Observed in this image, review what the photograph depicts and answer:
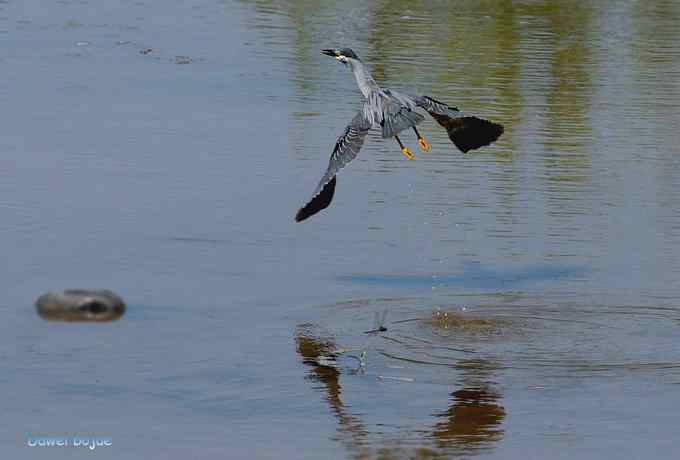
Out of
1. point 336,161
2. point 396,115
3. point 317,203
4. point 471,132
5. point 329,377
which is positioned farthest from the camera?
point 471,132

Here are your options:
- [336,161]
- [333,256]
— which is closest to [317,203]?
[336,161]

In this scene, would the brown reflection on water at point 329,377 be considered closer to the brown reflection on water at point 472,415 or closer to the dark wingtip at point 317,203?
the brown reflection on water at point 472,415

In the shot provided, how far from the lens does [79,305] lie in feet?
31.1

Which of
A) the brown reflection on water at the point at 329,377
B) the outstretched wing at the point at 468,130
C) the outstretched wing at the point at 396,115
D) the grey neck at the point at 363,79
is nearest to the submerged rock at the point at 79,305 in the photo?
the brown reflection on water at the point at 329,377

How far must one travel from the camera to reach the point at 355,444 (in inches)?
304

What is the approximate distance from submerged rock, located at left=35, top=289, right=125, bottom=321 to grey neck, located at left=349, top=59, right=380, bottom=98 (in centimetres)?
202

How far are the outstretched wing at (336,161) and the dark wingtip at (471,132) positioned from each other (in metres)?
1.05

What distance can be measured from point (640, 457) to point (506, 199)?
16.3 feet

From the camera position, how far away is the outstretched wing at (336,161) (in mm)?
9414

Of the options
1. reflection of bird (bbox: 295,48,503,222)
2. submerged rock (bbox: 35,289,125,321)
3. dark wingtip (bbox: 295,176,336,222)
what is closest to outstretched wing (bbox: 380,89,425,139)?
reflection of bird (bbox: 295,48,503,222)

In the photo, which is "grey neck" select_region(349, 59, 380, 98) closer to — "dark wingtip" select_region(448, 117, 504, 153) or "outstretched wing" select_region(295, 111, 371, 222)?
"outstretched wing" select_region(295, 111, 371, 222)

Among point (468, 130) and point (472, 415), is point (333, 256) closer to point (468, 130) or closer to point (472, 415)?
point (468, 130)

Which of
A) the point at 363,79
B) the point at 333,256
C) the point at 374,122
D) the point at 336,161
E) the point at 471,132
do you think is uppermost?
the point at 363,79

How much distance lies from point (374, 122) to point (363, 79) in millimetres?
481
